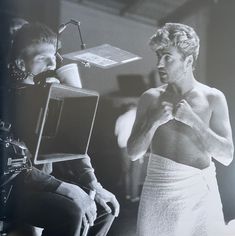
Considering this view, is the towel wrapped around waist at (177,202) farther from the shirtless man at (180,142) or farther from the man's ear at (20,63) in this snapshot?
the man's ear at (20,63)

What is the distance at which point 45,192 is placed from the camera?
1872 millimetres

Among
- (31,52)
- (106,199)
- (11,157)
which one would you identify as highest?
(31,52)

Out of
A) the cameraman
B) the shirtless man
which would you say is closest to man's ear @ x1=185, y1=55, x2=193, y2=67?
the shirtless man

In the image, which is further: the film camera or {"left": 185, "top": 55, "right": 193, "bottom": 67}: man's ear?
{"left": 185, "top": 55, "right": 193, "bottom": 67}: man's ear

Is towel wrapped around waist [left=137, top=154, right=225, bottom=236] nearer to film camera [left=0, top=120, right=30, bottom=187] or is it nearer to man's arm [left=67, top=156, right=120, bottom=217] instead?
man's arm [left=67, top=156, right=120, bottom=217]

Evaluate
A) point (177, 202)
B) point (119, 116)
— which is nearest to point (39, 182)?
point (119, 116)

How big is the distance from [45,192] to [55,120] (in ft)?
1.20

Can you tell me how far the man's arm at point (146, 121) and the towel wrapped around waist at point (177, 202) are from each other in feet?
0.31

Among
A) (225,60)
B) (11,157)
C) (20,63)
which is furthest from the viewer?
(225,60)

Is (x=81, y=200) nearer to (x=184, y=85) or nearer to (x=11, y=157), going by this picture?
(x=11, y=157)

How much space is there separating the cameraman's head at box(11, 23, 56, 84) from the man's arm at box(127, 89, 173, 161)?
0.53 meters

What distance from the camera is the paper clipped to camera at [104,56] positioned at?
2.05 m

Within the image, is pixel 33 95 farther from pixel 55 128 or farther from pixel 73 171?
pixel 73 171

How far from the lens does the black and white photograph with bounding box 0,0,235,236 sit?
6.22 ft
